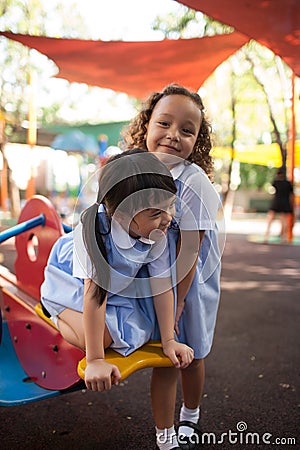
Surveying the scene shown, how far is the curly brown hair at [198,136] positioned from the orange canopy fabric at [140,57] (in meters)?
3.81

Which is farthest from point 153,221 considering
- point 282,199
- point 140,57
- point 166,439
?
point 282,199

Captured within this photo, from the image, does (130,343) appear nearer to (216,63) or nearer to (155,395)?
(155,395)

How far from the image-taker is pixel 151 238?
1260 mm

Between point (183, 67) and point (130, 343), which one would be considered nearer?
Answer: point (130, 343)

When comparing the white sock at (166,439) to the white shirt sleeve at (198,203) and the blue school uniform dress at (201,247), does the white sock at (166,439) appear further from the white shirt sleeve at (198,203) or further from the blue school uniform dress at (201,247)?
the white shirt sleeve at (198,203)

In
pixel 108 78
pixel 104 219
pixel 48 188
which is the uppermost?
pixel 108 78

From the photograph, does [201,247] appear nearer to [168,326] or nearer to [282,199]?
[168,326]

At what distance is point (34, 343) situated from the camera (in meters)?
1.83

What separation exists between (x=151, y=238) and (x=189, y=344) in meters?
0.41

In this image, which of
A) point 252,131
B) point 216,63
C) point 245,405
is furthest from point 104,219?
point 252,131

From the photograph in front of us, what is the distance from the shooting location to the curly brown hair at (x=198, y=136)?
4.84 ft

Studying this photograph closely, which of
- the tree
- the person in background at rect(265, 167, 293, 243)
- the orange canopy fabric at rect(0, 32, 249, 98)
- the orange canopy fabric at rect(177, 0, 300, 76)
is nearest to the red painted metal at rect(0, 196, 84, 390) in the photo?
the orange canopy fabric at rect(177, 0, 300, 76)

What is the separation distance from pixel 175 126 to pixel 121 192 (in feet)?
1.07

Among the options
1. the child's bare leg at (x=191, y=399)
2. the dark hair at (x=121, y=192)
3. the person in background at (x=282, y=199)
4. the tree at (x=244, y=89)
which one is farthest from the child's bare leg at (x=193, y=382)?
the person in background at (x=282, y=199)
